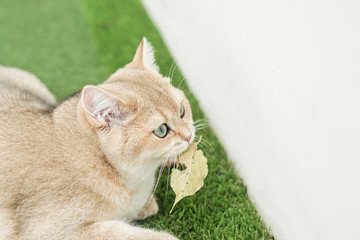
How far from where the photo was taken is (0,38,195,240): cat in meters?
1.81

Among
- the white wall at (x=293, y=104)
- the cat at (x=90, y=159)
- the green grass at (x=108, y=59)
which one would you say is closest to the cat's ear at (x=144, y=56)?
the cat at (x=90, y=159)

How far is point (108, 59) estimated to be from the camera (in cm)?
363

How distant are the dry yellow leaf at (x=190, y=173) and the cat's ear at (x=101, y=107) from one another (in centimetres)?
38

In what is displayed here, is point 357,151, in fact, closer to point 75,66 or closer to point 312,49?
point 312,49

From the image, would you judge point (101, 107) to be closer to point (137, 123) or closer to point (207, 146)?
point (137, 123)

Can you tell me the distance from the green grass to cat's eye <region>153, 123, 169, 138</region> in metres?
0.53

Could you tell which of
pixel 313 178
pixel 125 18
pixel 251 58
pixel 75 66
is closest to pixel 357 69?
pixel 313 178

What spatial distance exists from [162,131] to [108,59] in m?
1.97

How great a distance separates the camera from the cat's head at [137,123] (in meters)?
1.78

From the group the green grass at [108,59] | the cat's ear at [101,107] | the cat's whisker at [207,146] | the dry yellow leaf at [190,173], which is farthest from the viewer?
the cat's whisker at [207,146]

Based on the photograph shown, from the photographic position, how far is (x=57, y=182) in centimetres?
184

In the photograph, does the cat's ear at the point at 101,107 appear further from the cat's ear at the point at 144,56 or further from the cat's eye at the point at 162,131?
the cat's ear at the point at 144,56

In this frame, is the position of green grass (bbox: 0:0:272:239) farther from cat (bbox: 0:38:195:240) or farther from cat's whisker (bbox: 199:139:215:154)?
cat (bbox: 0:38:195:240)

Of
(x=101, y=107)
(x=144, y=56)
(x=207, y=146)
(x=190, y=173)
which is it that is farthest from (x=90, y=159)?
(x=207, y=146)
